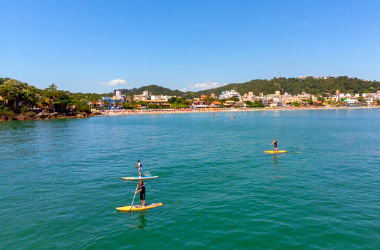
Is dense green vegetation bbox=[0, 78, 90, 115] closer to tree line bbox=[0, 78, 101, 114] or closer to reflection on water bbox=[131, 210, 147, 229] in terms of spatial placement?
tree line bbox=[0, 78, 101, 114]

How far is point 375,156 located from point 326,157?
669cm

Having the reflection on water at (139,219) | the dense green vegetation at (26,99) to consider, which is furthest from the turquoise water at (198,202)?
the dense green vegetation at (26,99)

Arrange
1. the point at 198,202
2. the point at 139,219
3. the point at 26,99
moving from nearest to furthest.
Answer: the point at 139,219 → the point at 198,202 → the point at 26,99

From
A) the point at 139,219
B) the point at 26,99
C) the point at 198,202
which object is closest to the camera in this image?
the point at 139,219

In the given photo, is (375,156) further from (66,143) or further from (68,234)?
(66,143)

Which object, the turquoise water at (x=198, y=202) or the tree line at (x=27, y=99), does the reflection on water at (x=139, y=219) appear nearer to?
the turquoise water at (x=198, y=202)

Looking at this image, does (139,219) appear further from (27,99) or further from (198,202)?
(27,99)

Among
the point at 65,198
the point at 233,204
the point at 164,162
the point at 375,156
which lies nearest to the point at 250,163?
the point at 164,162

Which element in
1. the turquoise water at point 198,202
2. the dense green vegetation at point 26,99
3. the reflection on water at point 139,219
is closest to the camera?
the turquoise water at point 198,202

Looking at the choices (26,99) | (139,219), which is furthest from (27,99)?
(139,219)

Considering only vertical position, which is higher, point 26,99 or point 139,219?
point 26,99

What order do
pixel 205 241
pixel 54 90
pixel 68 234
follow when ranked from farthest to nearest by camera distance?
1. pixel 54 90
2. pixel 68 234
3. pixel 205 241

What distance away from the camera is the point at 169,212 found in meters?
16.4

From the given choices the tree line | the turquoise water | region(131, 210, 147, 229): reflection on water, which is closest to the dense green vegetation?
the tree line
